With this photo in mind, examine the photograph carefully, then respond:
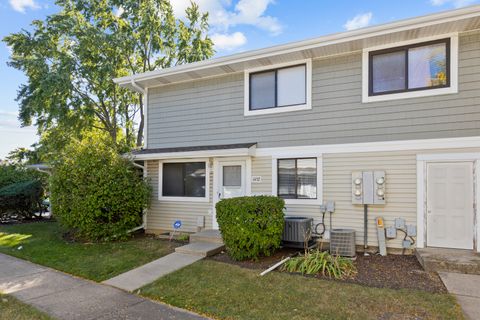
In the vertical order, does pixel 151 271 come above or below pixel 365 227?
below

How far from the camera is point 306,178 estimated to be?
7922 millimetres

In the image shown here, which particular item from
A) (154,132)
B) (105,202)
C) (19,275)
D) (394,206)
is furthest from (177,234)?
(394,206)

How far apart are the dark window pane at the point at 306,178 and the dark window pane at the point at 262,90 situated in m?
1.80

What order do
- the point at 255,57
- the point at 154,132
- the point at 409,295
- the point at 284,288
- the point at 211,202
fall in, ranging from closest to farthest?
1. the point at 409,295
2. the point at 284,288
3. the point at 255,57
4. the point at 211,202
5. the point at 154,132

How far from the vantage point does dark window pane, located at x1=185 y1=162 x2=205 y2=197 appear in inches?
368

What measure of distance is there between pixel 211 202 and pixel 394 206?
4.75 metres

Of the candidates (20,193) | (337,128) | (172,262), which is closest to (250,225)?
(172,262)

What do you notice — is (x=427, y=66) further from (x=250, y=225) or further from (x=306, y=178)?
(x=250, y=225)

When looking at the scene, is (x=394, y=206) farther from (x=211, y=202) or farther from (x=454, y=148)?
(x=211, y=202)

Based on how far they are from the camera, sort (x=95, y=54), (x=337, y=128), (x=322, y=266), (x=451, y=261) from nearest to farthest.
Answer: (x=451, y=261) < (x=322, y=266) < (x=337, y=128) < (x=95, y=54)

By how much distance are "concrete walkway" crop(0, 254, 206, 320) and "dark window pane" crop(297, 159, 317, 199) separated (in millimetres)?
4490

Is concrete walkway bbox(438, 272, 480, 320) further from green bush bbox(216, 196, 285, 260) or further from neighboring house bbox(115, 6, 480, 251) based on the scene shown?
green bush bbox(216, 196, 285, 260)

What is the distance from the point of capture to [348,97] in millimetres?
7516

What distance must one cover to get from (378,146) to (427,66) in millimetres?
1974
